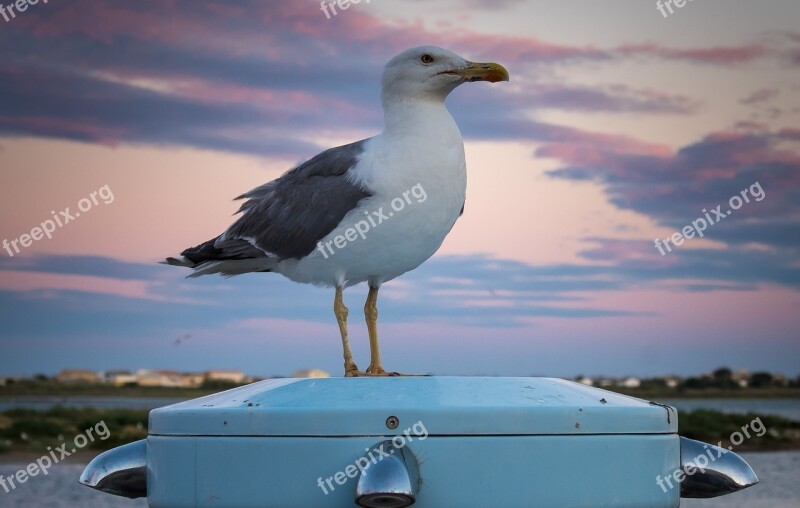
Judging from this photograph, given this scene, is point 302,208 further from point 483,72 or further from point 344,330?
point 483,72

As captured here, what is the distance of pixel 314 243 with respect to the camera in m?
4.78

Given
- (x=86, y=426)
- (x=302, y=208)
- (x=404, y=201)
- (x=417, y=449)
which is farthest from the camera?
(x=86, y=426)

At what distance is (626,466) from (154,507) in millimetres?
1272

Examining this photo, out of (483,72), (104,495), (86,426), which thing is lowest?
(483,72)

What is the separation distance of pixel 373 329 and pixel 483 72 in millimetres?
1197

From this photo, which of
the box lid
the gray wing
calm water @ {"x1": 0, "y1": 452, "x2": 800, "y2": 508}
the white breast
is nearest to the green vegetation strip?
calm water @ {"x1": 0, "y1": 452, "x2": 800, "y2": 508}

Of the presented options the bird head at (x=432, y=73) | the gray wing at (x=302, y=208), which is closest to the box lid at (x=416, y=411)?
the gray wing at (x=302, y=208)

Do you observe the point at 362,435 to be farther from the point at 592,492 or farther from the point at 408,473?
the point at 592,492

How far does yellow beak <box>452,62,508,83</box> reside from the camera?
4.51m

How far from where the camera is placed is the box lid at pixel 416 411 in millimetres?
2598

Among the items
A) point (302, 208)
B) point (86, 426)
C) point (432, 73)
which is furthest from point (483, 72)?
point (86, 426)

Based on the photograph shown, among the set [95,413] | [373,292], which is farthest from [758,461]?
[373,292]

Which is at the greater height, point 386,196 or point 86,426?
point 86,426

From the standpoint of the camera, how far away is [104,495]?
41.4 meters
